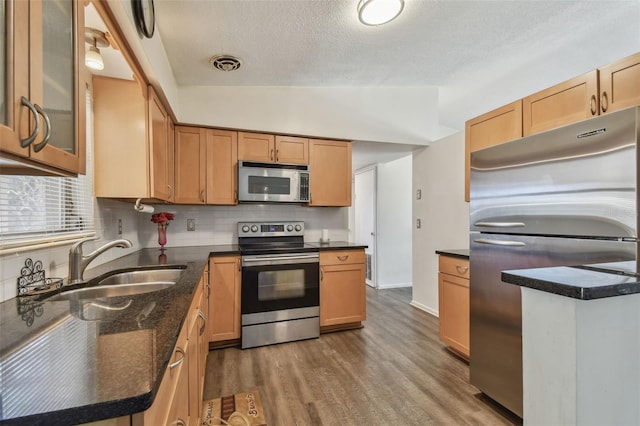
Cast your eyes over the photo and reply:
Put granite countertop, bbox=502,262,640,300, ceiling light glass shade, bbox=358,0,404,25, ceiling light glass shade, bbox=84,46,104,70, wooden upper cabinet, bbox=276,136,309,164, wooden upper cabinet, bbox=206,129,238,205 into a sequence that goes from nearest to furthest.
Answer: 1. granite countertop, bbox=502,262,640,300
2. ceiling light glass shade, bbox=84,46,104,70
3. ceiling light glass shade, bbox=358,0,404,25
4. wooden upper cabinet, bbox=206,129,238,205
5. wooden upper cabinet, bbox=276,136,309,164

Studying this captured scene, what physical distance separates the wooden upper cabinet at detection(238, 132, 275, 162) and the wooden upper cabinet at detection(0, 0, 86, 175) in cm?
212

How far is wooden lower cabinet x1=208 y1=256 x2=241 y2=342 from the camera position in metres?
2.69

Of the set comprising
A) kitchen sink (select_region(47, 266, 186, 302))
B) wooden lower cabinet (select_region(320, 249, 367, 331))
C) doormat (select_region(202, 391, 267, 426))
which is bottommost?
doormat (select_region(202, 391, 267, 426))

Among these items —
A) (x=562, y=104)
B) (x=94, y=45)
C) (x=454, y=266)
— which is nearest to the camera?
(x=94, y=45)

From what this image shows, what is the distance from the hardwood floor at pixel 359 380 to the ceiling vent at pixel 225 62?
2.50 m

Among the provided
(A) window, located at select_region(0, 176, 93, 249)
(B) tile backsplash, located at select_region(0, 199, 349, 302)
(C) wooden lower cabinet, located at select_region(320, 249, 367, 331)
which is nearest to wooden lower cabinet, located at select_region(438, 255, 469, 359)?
(C) wooden lower cabinet, located at select_region(320, 249, 367, 331)

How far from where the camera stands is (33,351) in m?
0.72

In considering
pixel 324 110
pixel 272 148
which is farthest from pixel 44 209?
pixel 324 110

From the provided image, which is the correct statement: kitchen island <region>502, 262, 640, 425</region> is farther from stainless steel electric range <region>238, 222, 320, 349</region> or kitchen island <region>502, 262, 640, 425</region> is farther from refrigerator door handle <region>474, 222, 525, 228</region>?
stainless steel electric range <region>238, 222, 320, 349</region>

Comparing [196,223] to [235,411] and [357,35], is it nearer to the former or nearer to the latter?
[235,411]

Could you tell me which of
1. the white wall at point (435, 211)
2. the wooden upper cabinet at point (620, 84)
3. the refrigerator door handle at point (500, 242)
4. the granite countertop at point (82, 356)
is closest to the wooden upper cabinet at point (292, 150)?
the white wall at point (435, 211)

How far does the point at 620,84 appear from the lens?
1680mm

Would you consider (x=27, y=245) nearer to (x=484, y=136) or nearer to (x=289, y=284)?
(x=289, y=284)

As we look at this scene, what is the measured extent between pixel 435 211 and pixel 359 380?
2.15m
